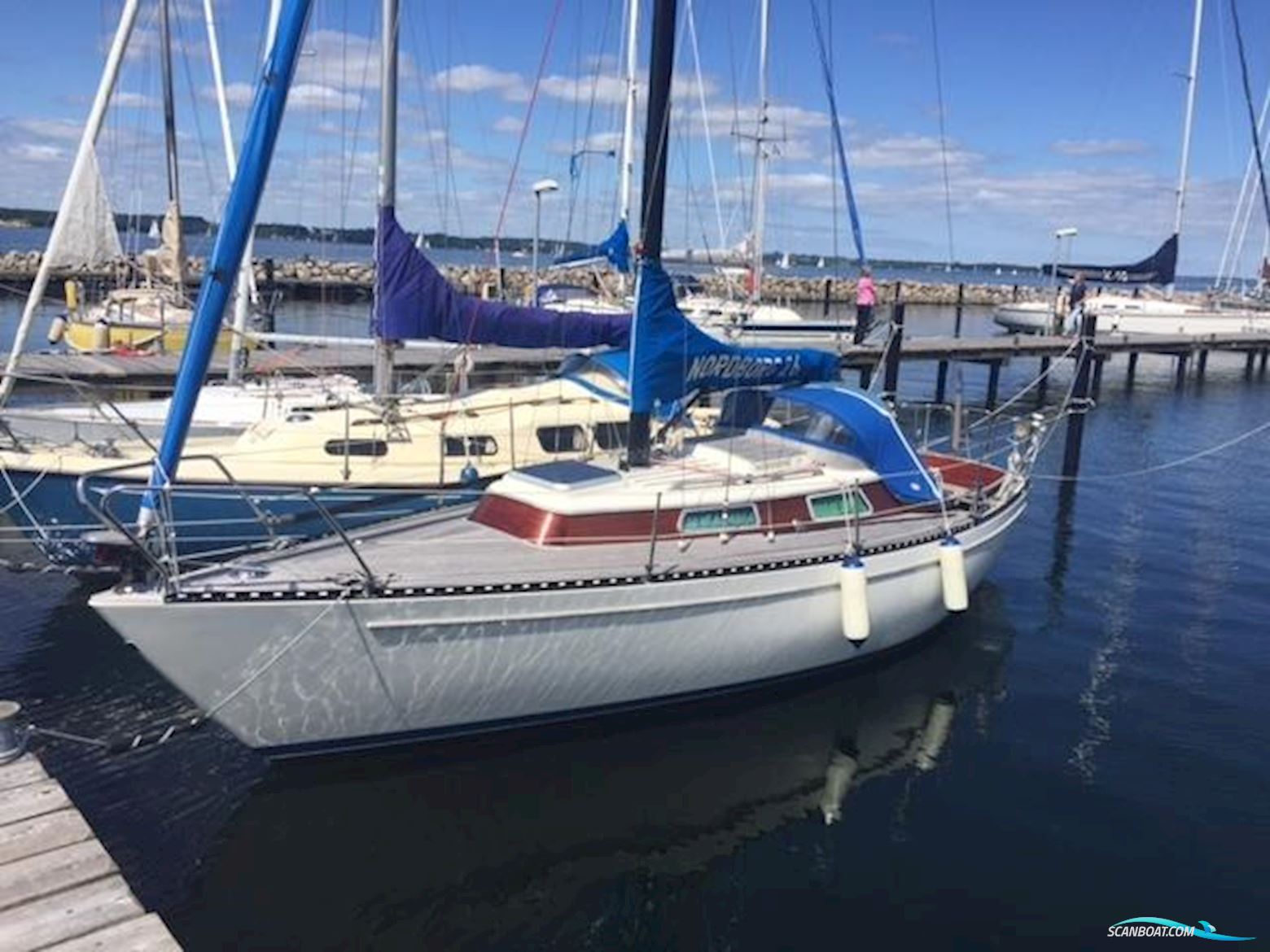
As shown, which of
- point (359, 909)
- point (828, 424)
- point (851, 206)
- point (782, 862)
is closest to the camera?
point (359, 909)

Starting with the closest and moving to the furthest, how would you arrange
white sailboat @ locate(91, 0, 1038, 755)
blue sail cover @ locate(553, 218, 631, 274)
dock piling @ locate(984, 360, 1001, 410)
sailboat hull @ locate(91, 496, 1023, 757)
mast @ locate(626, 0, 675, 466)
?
sailboat hull @ locate(91, 496, 1023, 757) < white sailboat @ locate(91, 0, 1038, 755) < mast @ locate(626, 0, 675, 466) < blue sail cover @ locate(553, 218, 631, 274) < dock piling @ locate(984, 360, 1001, 410)

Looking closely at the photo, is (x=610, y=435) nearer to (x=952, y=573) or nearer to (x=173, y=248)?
(x=952, y=573)

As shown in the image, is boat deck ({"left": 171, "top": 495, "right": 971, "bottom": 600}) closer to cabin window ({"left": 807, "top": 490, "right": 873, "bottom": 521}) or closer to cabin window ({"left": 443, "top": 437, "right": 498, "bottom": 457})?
cabin window ({"left": 807, "top": 490, "right": 873, "bottom": 521})

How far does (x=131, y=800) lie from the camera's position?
9.90 meters

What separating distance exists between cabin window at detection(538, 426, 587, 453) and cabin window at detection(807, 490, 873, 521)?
518 centimetres

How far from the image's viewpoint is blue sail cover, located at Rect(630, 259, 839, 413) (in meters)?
12.3

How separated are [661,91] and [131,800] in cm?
935

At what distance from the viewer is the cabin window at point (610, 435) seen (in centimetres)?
1708

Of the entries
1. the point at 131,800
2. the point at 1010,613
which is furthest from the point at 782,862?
the point at 1010,613

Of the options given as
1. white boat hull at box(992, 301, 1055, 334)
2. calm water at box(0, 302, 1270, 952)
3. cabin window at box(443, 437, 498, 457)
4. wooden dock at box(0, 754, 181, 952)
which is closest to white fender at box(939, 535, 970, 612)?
calm water at box(0, 302, 1270, 952)

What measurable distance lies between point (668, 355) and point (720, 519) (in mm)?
2098

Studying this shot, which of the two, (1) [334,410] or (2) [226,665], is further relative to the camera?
(1) [334,410]

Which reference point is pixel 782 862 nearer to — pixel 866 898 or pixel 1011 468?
pixel 866 898

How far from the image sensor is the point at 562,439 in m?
17.0
